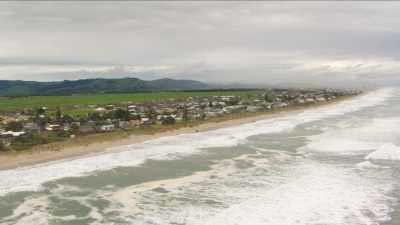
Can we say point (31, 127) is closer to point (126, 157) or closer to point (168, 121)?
point (168, 121)

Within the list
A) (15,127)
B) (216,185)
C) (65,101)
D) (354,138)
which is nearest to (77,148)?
(15,127)

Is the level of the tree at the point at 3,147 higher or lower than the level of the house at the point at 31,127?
lower

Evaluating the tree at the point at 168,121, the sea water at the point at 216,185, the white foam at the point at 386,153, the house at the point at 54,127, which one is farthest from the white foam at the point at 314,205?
the tree at the point at 168,121

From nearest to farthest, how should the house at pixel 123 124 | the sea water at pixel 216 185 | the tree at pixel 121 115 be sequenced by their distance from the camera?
1. the sea water at pixel 216 185
2. the house at pixel 123 124
3. the tree at pixel 121 115

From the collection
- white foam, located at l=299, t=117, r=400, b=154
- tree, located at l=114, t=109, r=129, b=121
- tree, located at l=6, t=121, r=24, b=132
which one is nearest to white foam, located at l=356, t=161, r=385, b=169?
white foam, located at l=299, t=117, r=400, b=154

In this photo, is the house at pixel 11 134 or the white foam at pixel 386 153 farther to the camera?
the house at pixel 11 134

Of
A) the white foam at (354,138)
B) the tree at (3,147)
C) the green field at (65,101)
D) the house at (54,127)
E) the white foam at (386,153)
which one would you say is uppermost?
the green field at (65,101)

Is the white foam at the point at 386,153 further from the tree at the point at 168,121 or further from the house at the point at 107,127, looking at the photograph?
the tree at the point at 168,121

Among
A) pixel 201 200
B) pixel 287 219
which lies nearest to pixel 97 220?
pixel 201 200
